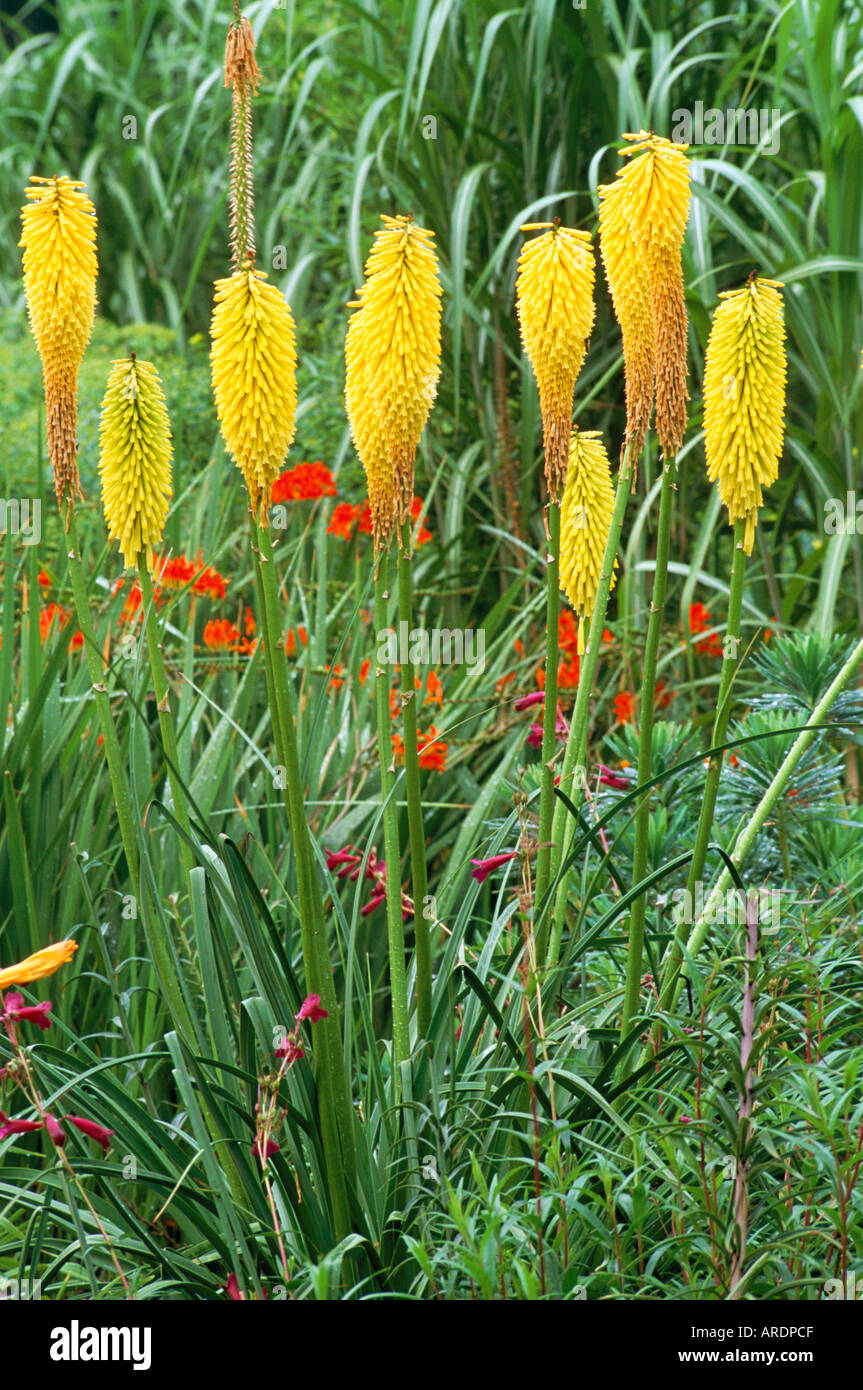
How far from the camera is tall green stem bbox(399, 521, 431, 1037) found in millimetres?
1646

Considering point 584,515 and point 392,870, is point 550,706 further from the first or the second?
point 584,515

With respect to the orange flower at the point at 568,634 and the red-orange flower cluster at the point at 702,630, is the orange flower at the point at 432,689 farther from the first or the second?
the red-orange flower cluster at the point at 702,630

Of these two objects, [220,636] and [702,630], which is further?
[702,630]

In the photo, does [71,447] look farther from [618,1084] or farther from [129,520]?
[618,1084]

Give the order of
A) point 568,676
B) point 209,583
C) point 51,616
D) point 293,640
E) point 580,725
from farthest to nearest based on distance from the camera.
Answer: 1. point 293,640
2. point 568,676
3. point 209,583
4. point 51,616
5. point 580,725

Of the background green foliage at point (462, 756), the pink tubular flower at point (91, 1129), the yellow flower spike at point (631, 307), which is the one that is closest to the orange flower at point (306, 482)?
the background green foliage at point (462, 756)

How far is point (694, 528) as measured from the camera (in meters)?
4.59

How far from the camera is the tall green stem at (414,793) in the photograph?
165cm

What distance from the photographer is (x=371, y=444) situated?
165 cm

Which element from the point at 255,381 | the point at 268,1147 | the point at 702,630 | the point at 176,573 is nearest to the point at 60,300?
the point at 255,381

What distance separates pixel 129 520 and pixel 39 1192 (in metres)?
1.06

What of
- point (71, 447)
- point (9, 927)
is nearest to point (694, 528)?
point (9, 927)

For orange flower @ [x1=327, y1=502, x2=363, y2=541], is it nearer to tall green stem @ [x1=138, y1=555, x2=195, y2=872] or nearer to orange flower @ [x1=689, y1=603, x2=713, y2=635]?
orange flower @ [x1=689, y1=603, x2=713, y2=635]

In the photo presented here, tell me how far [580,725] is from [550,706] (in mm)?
195
